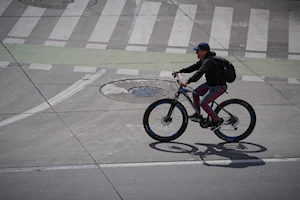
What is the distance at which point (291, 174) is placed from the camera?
9.36m

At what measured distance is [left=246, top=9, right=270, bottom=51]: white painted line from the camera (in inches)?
659

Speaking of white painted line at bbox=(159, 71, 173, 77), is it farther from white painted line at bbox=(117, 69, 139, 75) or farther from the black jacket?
the black jacket

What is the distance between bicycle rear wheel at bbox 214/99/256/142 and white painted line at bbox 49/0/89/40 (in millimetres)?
7482

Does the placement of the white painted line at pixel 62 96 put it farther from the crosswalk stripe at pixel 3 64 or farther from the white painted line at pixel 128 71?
the crosswalk stripe at pixel 3 64

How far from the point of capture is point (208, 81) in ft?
34.5

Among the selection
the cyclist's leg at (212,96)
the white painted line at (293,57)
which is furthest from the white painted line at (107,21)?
the cyclist's leg at (212,96)

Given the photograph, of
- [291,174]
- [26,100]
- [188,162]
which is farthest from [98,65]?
[291,174]

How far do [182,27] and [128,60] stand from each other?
2909 mm

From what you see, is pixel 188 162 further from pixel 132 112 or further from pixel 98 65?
pixel 98 65

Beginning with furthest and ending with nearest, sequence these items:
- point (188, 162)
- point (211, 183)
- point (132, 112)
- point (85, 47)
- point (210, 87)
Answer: point (85, 47), point (132, 112), point (210, 87), point (188, 162), point (211, 183)

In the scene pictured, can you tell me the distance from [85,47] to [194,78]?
6.74 meters

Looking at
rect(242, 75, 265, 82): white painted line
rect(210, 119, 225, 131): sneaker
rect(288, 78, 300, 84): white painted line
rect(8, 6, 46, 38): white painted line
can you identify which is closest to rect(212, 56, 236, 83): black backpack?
rect(210, 119, 225, 131): sneaker

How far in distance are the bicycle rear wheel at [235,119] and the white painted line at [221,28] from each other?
6.00 m

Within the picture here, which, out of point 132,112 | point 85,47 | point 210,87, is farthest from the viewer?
point 85,47
